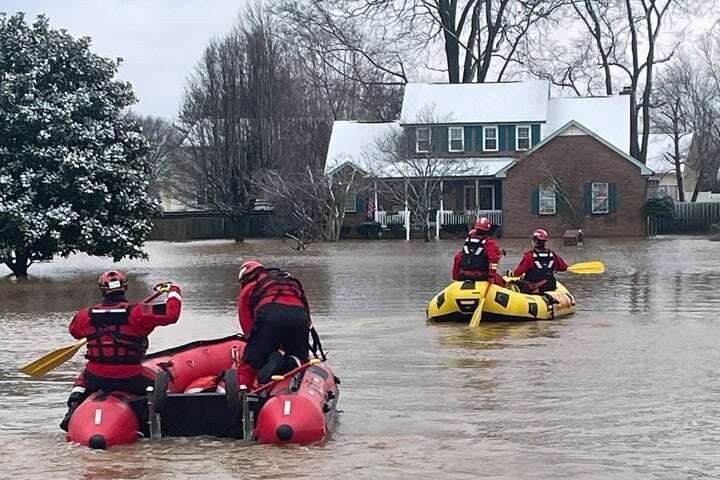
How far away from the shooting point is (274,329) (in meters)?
11.0

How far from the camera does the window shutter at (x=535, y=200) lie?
5369cm

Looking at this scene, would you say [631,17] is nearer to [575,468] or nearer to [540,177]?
[540,177]

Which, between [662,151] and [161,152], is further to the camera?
[161,152]

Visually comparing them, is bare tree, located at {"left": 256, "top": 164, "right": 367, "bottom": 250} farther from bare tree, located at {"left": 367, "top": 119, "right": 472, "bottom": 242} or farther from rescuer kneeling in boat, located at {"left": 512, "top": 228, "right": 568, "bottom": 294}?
rescuer kneeling in boat, located at {"left": 512, "top": 228, "right": 568, "bottom": 294}

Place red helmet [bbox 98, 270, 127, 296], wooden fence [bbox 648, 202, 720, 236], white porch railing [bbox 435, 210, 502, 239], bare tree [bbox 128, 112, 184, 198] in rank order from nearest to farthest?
1. red helmet [bbox 98, 270, 127, 296]
2. white porch railing [bbox 435, 210, 502, 239]
3. wooden fence [bbox 648, 202, 720, 236]
4. bare tree [bbox 128, 112, 184, 198]

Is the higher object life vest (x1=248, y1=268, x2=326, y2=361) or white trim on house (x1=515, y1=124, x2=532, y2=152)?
white trim on house (x1=515, y1=124, x2=532, y2=152)

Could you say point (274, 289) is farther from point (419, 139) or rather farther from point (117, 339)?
point (419, 139)

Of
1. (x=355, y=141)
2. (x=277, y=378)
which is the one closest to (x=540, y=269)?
(x=277, y=378)

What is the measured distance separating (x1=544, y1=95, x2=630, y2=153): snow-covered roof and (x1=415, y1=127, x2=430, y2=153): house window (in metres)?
5.66

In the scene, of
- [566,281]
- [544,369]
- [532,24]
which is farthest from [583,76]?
[544,369]

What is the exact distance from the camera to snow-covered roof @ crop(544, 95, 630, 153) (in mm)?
55875

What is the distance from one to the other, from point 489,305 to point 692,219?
4164 centimetres

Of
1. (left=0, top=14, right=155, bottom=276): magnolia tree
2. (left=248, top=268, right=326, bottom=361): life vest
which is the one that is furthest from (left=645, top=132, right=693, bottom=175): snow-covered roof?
(left=248, top=268, right=326, bottom=361): life vest

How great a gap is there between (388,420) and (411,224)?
1732 inches
